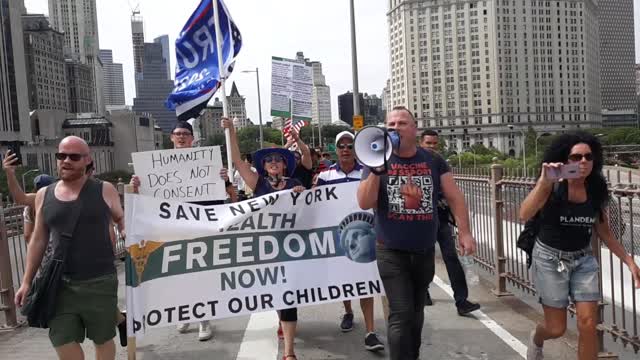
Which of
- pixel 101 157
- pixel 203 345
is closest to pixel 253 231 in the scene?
pixel 203 345

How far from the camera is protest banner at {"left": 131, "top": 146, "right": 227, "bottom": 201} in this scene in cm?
613

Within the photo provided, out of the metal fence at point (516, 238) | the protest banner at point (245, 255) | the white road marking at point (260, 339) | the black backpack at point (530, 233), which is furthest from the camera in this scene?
the white road marking at point (260, 339)

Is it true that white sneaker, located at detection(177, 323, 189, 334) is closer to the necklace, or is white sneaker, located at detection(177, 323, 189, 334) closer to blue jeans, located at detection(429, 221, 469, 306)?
the necklace

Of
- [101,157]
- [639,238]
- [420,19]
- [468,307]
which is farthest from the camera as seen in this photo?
[420,19]

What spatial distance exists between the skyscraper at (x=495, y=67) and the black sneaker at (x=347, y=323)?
154970 millimetres

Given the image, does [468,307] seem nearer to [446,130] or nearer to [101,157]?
[101,157]

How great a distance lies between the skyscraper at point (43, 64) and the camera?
131750 millimetres

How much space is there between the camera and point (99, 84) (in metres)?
188

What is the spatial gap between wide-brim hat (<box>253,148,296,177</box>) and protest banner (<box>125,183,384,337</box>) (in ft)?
1.27

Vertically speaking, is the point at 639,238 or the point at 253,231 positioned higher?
the point at 253,231

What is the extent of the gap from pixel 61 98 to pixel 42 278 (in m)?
157

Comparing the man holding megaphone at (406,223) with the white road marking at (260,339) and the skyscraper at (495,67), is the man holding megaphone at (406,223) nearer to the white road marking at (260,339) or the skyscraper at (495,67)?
the white road marking at (260,339)

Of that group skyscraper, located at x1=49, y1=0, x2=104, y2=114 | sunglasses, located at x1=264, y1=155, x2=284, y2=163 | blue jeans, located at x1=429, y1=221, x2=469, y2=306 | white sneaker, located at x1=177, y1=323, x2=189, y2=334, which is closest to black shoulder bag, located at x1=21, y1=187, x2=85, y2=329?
sunglasses, located at x1=264, y1=155, x2=284, y2=163

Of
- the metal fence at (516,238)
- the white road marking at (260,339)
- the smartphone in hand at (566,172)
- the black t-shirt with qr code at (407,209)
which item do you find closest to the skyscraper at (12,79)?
the metal fence at (516,238)
